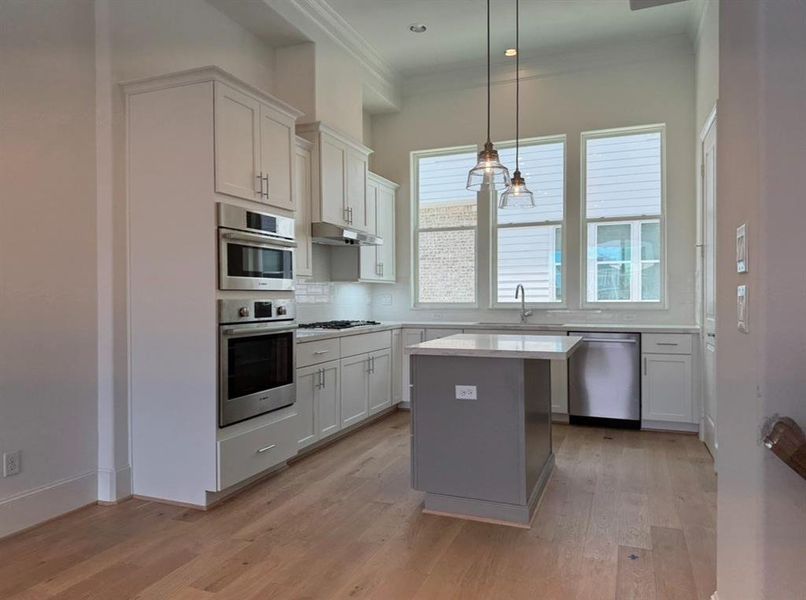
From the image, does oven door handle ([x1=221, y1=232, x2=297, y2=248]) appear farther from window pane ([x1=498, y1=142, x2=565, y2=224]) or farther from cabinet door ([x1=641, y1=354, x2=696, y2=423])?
cabinet door ([x1=641, y1=354, x2=696, y2=423])

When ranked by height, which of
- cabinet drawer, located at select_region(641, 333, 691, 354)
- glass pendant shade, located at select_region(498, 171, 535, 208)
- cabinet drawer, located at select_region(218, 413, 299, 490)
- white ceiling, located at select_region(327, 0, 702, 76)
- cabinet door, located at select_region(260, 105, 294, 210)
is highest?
white ceiling, located at select_region(327, 0, 702, 76)

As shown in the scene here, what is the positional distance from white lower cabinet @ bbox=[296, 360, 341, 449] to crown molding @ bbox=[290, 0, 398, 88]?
9.25 ft

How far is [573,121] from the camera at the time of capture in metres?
5.36

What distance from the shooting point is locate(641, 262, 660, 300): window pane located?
5105 mm

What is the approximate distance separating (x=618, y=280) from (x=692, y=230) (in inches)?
30.7

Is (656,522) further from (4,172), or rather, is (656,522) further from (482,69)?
(482,69)

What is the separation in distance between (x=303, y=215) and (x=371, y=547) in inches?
105

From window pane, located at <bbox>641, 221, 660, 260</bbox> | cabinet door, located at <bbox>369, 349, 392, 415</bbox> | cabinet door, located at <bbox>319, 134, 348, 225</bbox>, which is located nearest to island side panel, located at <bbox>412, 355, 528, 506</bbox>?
cabinet door, located at <bbox>369, 349, 392, 415</bbox>

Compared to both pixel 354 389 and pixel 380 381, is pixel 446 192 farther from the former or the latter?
pixel 354 389

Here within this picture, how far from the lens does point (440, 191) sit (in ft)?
19.5

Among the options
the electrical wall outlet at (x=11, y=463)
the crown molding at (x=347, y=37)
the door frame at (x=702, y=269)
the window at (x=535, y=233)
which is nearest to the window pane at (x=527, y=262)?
the window at (x=535, y=233)

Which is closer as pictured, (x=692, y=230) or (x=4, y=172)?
(x=4, y=172)

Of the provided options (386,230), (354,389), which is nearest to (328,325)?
(354,389)

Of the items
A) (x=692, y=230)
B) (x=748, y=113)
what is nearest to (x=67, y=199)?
(x=748, y=113)
